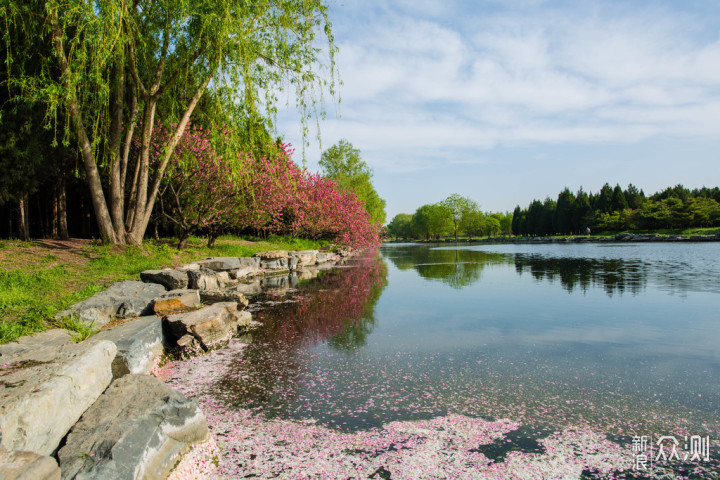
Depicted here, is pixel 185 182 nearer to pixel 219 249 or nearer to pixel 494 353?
pixel 219 249

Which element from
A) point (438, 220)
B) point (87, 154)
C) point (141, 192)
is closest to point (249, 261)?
point (141, 192)

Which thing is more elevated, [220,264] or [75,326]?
[220,264]

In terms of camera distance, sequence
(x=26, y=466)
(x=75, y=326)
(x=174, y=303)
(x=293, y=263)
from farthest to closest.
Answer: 1. (x=293, y=263)
2. (x=174, y=303)
3. (x=75, y=326)
4. (x=26, y=466)

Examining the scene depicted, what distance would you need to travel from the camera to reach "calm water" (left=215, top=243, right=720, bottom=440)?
359cm

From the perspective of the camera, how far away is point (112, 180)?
11.5m

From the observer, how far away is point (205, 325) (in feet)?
19.5

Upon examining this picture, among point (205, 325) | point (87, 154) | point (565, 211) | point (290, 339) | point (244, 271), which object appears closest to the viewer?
point (205, 325)

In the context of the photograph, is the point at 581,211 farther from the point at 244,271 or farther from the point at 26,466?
the point at 26,466

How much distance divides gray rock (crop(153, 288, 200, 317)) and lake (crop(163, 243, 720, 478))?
1.33 m

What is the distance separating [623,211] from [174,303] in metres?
71.5

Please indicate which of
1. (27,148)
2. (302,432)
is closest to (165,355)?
(302,432)

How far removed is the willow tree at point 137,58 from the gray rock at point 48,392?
8166mm

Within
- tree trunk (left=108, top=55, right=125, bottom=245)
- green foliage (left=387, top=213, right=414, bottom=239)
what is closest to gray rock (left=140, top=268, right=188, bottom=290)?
tree trunk (left=108, top=55, right=125, bottom=245)

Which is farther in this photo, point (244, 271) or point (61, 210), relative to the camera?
point (61, 210)
